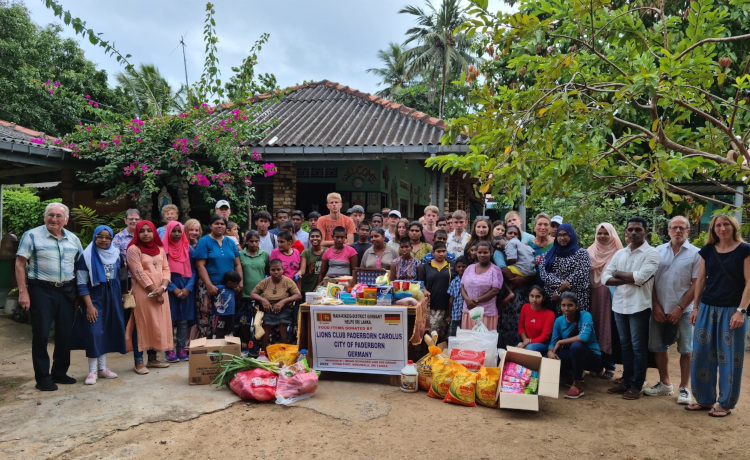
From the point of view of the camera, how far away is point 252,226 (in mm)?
10578

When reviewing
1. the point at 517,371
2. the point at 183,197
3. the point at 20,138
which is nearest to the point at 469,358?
the point at 517,371

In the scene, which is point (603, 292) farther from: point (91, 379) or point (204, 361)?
point (91, 379)

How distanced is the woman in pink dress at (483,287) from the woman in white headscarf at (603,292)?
38.3 inches

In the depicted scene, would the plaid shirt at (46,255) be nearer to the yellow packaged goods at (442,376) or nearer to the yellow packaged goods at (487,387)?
the yellow packaged goods at (442,376)

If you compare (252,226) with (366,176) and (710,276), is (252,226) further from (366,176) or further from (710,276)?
(710,276)

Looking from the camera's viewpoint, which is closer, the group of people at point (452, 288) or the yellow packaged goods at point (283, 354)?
the group of people at point (452, 288)

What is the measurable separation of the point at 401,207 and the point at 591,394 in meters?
8.44

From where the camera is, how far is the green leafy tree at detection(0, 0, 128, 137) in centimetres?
1708

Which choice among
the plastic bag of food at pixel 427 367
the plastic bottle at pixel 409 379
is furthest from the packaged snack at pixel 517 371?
the plastic bottle at pixel 409 379

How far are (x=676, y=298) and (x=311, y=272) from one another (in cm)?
395

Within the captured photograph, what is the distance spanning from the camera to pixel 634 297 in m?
5.11

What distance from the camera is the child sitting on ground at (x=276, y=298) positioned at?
6.04 meters

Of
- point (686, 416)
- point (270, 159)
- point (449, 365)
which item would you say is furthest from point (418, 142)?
point (686, 416)

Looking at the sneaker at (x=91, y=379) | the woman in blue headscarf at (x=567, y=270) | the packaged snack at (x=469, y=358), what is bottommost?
the sneaker at (x=91, y=379)
